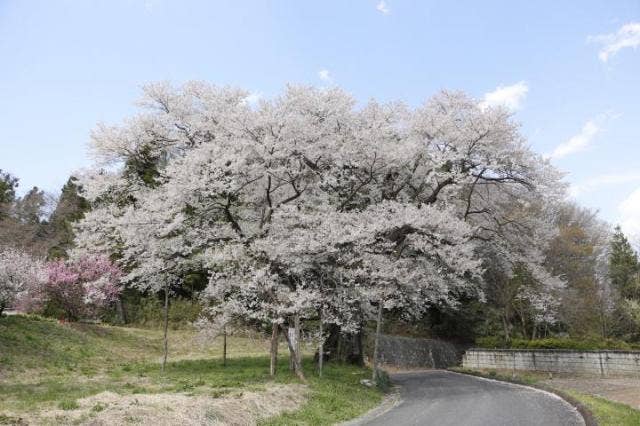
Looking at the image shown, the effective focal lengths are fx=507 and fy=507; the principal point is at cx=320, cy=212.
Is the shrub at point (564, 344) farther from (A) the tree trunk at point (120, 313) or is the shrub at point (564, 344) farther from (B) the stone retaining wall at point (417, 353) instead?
(A) the tree trunk at point (120, 313)

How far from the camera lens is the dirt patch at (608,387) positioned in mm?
14797

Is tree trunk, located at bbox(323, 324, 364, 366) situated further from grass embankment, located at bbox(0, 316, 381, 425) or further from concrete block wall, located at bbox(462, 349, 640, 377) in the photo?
concrete block wall, located at bbox(462, 349, 640, 377)

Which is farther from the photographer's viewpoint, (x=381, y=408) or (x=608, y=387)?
(x=608, y=387)

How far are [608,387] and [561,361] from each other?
7271mm

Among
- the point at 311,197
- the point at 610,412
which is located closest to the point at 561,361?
the point at 610,412

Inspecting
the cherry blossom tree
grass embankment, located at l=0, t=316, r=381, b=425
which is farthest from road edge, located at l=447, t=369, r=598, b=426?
grass embankment, located at l=0, t=316, r=381, b=425

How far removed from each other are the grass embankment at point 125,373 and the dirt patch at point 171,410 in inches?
12.2

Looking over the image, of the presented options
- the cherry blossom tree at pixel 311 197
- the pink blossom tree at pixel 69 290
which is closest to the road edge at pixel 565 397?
the cherry blossom tree at pixel 311 197

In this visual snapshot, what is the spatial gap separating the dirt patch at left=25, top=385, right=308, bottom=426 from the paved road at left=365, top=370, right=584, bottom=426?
2.75 metres

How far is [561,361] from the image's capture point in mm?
24797

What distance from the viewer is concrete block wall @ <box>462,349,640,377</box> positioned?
21.1 metres

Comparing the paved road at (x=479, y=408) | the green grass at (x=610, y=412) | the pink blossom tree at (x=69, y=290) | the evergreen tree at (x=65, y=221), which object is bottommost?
the paved road at (x=479, y=408)

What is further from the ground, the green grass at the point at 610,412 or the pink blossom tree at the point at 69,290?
the pink blossom tree at the point at 69,290

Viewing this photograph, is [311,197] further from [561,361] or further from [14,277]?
[561,361]
